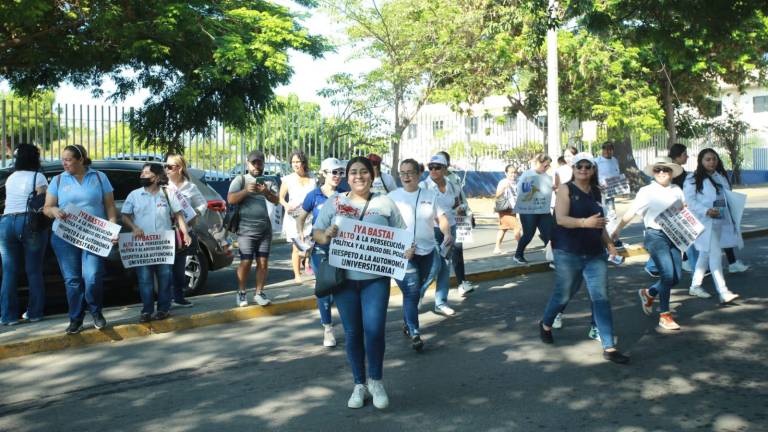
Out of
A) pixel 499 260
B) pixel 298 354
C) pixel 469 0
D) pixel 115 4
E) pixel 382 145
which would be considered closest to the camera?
pixel 298 354

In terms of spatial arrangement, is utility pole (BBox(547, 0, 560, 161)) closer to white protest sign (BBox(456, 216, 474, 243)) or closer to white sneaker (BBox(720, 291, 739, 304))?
white protest sign (BBox(456, 216, 474, 243))

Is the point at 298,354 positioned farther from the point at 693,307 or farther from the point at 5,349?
the point at 693,307

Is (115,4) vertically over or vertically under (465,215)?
over

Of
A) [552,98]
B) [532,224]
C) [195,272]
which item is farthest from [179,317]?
[552,98]

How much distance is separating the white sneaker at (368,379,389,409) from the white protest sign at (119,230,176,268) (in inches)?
133

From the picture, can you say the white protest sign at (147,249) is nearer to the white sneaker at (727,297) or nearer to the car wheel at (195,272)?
the car wheel at (195,272)

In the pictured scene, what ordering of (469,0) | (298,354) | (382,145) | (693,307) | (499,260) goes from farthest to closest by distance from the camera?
(469,0) < (382,145) < (499,260) < (693,307) < (298,354)

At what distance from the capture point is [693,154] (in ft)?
133

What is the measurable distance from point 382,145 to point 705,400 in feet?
61.5

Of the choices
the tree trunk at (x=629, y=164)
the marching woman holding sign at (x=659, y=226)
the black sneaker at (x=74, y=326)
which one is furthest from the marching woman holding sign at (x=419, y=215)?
the tree trunk at (x=629, y=164)

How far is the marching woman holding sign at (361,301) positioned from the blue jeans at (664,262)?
317 centimetres

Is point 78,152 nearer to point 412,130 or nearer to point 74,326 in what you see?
point 74,326

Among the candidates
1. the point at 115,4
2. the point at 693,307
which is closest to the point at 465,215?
the point at 693,307

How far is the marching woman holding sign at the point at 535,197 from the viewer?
11.8m
